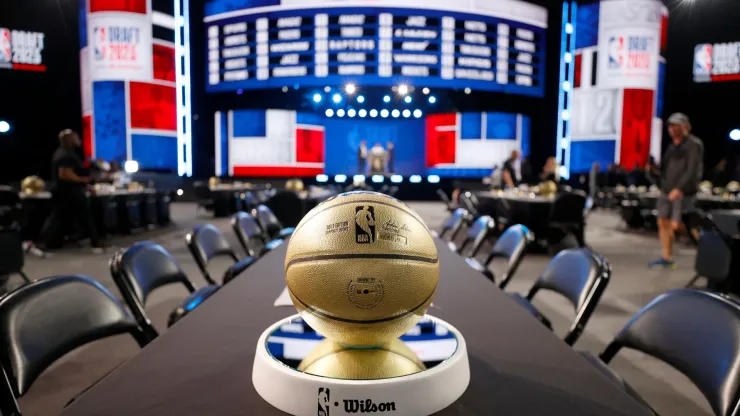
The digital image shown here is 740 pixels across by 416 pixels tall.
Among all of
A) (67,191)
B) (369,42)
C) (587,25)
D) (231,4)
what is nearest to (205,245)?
(67,191)

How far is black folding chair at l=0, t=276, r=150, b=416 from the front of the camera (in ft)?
3.53

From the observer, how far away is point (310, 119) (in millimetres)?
16453

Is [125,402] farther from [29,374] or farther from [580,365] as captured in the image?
[580,365]

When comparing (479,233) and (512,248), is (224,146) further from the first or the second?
(512,248)

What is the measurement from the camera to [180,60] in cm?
1416

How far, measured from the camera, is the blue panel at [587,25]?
14203mm

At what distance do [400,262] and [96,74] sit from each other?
15022mm

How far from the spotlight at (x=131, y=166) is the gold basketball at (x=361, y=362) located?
45.6 ft

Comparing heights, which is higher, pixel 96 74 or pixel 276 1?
pixel 276 1

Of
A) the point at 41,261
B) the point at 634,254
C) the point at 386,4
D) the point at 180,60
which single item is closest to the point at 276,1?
the point at 386,4

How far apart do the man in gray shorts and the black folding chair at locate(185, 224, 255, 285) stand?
4.77 m

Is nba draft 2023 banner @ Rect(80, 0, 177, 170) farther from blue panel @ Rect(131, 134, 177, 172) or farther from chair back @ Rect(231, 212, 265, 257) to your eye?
chair back @ Rect(231, 212, 265, 257)

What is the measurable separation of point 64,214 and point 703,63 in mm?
18792

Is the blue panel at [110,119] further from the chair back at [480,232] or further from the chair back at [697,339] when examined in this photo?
the chair back at [697,339]
